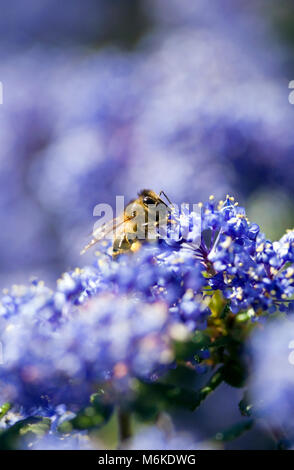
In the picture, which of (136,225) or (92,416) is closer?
(92,416)

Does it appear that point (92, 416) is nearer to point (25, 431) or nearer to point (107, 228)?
point (25, 431)

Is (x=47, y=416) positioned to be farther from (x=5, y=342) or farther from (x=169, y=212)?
(x=169, y=212)

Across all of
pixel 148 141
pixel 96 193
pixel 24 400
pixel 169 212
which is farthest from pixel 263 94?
pixel 24 400

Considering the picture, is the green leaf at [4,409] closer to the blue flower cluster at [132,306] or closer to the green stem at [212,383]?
the blue flower cluster at [132,306]

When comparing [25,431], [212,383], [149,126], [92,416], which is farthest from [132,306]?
[149,126]

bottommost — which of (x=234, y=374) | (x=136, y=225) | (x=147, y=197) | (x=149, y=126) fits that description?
(x=234, y=374)

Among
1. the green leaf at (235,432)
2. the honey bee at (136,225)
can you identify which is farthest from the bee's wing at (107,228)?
the green leaf at (235,432)

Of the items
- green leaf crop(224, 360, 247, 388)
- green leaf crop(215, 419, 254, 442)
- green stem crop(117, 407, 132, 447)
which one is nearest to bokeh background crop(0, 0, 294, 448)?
green leaf crop(224, 360, 247, 388)
